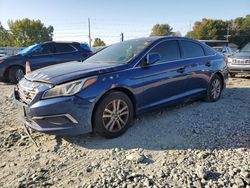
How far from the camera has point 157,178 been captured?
3.25m

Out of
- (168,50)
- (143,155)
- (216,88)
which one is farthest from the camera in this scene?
(216,88)

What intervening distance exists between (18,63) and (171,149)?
26.8 feet

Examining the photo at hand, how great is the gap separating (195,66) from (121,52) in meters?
1.66

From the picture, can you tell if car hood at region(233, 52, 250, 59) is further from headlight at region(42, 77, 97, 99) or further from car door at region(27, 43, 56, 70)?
headlight at region(42, 77, 97, 99)

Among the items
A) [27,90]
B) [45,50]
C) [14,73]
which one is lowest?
[14,73]

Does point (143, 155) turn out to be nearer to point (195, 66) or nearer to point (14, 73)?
point (195, 66)

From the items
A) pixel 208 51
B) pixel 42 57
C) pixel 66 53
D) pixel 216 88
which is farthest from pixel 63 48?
pixel 216 88

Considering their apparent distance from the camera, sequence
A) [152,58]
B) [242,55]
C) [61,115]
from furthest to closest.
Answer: [242,55], [152,58], [61,115]

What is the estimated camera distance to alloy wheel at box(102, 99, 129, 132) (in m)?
4.25

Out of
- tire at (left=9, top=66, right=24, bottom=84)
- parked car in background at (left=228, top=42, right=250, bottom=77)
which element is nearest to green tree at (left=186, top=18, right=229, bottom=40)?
parked car in background at (left=228, top=42, right=250, bottom=77)

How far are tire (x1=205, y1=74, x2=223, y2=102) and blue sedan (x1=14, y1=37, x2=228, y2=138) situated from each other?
1.49ft

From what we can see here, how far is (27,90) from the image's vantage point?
423 centimetres

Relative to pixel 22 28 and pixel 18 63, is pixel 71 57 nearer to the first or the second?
pixel 18 63

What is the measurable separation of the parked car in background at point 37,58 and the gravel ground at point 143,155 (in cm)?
540
